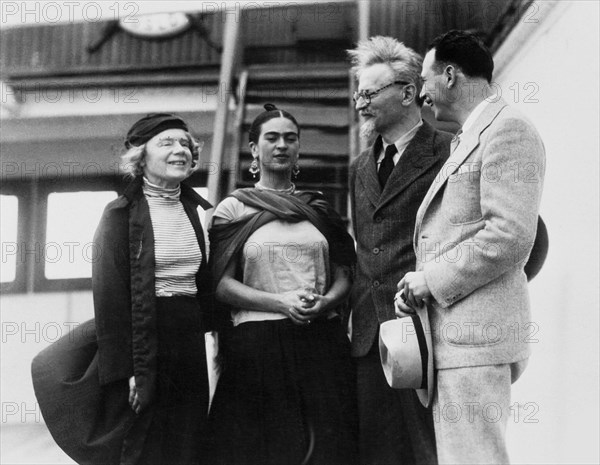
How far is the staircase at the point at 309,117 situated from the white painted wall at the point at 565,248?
64.4 inches

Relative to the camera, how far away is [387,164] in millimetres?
2855

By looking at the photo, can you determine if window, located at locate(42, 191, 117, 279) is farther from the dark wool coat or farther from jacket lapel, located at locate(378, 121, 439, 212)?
jacket lapel, located at locate(378, 121, 439, 212)

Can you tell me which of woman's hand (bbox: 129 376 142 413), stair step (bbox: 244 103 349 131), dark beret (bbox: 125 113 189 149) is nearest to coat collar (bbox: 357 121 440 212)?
dark beret (bbox: 125 113 189 149)

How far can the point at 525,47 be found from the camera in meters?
4.07

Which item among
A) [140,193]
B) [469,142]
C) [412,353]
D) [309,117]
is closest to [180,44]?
[309,117]

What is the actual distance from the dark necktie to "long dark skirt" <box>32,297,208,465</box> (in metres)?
0.90

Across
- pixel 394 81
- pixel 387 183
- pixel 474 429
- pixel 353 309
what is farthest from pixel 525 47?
pixel 474 429

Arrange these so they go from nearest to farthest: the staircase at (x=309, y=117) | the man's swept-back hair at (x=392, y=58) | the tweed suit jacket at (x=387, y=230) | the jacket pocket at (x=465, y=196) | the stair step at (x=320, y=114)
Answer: the jacket pocket at (x=465, y=196) < the tweed suit jacket at (x=387, y=230) < the man's swept-back hair at (x=392, y=58) < the staircase at (x=309, y=117) < the stair step at (x=320, y=114)

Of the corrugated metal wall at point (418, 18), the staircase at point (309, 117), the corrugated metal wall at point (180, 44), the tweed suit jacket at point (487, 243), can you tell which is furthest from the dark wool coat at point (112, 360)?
the corrugated metal wall at point (180, 44)

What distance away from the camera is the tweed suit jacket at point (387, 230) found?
2699mm

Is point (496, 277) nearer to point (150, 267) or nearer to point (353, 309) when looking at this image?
point (353, 309)

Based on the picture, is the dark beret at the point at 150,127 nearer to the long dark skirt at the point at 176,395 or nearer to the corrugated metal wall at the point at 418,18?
the long dark skirt at the point at 176,395

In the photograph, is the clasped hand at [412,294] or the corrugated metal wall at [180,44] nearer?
the clasped hand at [412,294]

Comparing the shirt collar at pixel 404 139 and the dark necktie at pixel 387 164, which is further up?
the shirt collar at pixel 404 139
